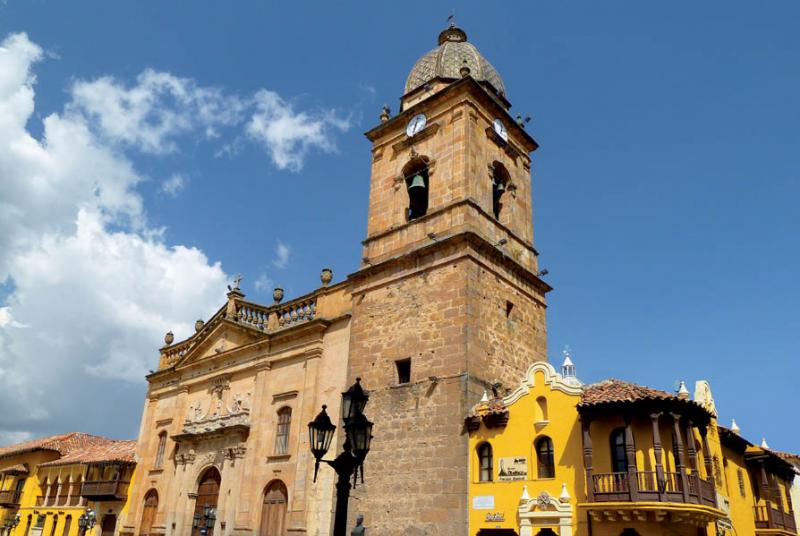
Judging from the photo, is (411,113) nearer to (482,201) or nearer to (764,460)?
(482,201)

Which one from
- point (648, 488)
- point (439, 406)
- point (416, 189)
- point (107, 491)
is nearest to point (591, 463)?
point (648, 488)

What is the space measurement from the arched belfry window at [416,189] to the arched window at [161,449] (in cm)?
1483

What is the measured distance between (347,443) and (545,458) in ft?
28.0

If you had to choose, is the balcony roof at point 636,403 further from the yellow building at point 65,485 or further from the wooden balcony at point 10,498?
the wooden balcony at point 10,498

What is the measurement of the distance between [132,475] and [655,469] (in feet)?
75.0

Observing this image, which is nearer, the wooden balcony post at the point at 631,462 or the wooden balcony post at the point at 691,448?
the wooden balcony post at the point at 631,462

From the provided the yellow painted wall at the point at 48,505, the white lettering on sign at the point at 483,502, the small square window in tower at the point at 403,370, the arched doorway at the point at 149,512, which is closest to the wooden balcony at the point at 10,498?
the yellow painted wall at the point at 48,505

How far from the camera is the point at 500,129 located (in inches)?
925

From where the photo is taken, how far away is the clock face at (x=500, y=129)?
23.1 metres

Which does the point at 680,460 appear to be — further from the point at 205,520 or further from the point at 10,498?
the point at 10,498

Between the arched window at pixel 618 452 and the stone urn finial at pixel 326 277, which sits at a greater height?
the stone urn finial at pixel 326 277

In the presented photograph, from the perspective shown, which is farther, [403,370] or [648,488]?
[403,370]

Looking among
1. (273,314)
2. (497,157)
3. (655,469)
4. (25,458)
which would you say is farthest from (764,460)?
(25,458)

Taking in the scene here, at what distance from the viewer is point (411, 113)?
76.9ft
